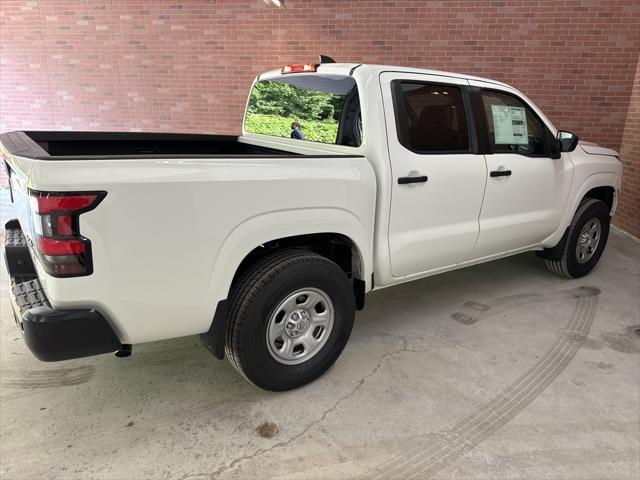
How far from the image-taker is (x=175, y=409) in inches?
105

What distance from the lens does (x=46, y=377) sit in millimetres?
2969

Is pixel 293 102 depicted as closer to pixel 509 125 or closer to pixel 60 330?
pixel 509 125

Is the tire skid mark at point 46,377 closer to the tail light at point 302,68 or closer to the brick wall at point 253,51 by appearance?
the tail light at point 302,68

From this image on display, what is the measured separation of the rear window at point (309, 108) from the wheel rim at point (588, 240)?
3066 mm

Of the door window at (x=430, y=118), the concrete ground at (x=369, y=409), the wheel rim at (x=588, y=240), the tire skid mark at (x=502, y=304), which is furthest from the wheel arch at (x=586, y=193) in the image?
the door window at (x=430, y=118)

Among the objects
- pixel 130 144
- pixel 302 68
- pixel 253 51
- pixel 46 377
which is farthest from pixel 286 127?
pixel 253 51

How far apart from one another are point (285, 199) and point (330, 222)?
357 millimetres

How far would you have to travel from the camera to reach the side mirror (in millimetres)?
4045

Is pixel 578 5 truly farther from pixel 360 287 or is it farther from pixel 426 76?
pixel 360 287

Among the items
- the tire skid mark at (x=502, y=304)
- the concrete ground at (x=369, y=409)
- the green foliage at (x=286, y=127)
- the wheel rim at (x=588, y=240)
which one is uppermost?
the green foliage at (x=286, y=127)

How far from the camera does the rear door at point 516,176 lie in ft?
12.1

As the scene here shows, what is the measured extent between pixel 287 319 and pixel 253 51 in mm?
6267

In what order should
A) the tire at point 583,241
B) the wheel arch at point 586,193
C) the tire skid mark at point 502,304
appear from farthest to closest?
the tire at point 583,241, the wheel arch at point 586,193, the tire skid mark at point 502,304

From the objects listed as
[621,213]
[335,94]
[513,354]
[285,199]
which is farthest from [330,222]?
[621,213]
